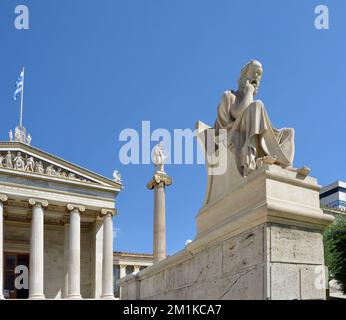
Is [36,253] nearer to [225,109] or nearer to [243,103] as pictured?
[225,109]

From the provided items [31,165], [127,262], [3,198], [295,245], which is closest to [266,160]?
[295,245]

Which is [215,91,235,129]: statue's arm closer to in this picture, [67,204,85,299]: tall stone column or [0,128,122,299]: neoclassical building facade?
[0,128,122,299]: neoclassical building facade

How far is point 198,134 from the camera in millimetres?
8477

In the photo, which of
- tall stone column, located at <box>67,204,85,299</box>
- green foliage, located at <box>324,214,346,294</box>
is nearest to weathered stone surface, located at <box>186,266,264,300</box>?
green foliage, located at <box>324,214,346,294</box>

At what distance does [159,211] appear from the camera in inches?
1143

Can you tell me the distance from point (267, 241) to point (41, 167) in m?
39.3

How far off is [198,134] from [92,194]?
36.9 m

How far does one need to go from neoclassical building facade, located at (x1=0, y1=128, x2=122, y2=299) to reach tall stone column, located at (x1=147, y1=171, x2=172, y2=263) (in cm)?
1467

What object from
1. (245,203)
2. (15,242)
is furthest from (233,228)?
(15,242)

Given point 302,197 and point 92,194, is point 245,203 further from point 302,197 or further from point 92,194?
point 92,194

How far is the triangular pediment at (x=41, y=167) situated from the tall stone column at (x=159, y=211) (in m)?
15.2

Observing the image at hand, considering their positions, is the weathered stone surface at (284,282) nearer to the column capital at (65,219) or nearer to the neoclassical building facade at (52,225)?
the neoclassical building facade at (52,225)

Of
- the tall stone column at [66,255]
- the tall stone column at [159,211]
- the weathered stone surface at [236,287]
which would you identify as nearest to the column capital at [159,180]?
the tall stone column at [159,211]
